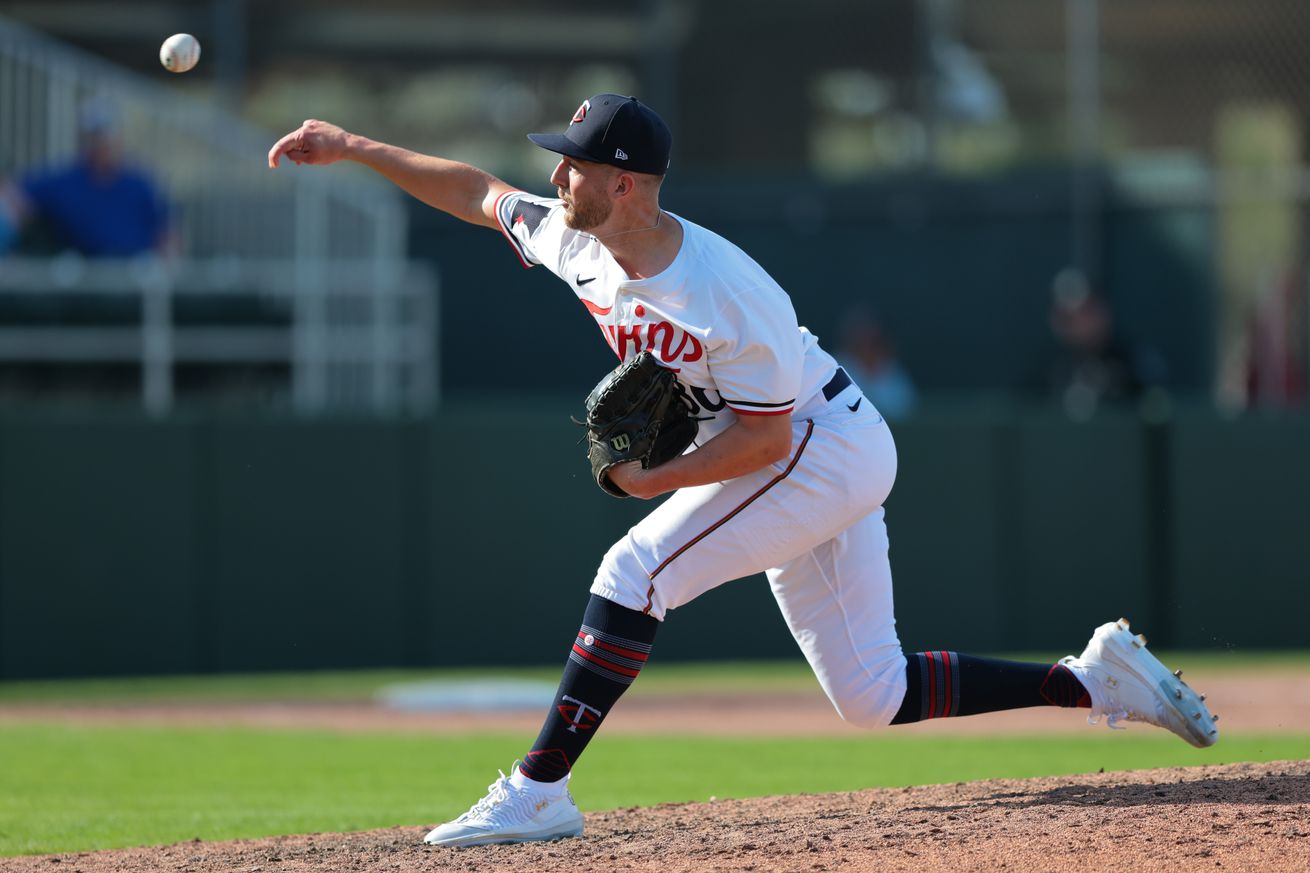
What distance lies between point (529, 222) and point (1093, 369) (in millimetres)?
8023

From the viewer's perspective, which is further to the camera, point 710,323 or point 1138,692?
point 1138,692

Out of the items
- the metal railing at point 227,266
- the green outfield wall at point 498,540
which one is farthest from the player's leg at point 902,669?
the metal railing at point 227,266

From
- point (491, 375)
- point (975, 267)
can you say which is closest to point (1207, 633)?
point (975, 267)

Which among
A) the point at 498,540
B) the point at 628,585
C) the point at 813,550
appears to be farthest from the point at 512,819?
the point at 498,540

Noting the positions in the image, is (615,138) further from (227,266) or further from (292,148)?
(227,266)

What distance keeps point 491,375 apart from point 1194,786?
10.1 m

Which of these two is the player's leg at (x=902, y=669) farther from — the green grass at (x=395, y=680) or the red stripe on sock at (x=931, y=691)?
the green grass at (x=395, y=680)

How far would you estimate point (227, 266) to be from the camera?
11773 millimetres

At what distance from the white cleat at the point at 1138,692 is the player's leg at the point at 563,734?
1.33 metres

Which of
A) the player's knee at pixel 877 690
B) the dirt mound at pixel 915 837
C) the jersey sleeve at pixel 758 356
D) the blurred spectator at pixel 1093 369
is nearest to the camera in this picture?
the dirt mound at pixel 915 837

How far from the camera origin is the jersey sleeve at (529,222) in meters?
4.90

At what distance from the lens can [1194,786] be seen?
494 cm

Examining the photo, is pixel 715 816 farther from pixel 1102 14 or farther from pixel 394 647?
pixel 1102 14

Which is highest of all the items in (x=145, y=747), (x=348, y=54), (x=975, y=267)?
(x=348, y=54)
